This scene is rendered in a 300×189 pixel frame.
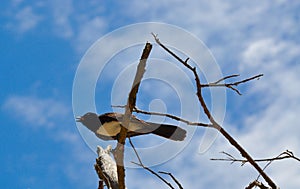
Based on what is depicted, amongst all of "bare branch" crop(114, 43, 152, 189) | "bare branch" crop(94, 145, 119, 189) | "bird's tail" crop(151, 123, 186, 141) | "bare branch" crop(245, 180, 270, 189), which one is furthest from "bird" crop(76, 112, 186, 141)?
"bare branch" crop(245, 180, 270, 189)

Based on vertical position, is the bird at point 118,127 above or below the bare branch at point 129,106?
above

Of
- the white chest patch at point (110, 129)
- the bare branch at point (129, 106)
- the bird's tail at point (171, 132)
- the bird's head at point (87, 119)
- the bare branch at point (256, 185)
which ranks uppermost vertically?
the bird's head at point (87, 119)

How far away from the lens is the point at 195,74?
2.30 meters

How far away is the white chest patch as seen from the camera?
177 inches

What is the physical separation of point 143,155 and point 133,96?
78 cm

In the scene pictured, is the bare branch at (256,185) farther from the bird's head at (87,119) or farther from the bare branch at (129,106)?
the bird's head at (87,119)

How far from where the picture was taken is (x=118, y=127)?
14.6 ft

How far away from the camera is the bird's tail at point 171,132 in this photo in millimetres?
3607

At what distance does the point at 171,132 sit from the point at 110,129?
0.91m

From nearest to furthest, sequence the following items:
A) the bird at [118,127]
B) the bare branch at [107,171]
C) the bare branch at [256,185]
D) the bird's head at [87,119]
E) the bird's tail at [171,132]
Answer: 1. the bare branch at [256,185]
2. the bare branch at [107,171]
3. the bird's tail at [171,132]
4. the bird at [118,127]
5. the bird's head at [87,119]

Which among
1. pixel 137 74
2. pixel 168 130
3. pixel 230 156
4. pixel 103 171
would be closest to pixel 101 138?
pixel 168 130

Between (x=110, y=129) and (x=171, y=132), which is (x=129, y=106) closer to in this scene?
(x=171, y=132)

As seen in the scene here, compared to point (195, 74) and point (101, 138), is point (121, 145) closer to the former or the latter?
point (195, 74)

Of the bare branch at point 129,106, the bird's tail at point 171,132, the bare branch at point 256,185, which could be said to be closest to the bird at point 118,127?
the bird's tail at point 171,132
